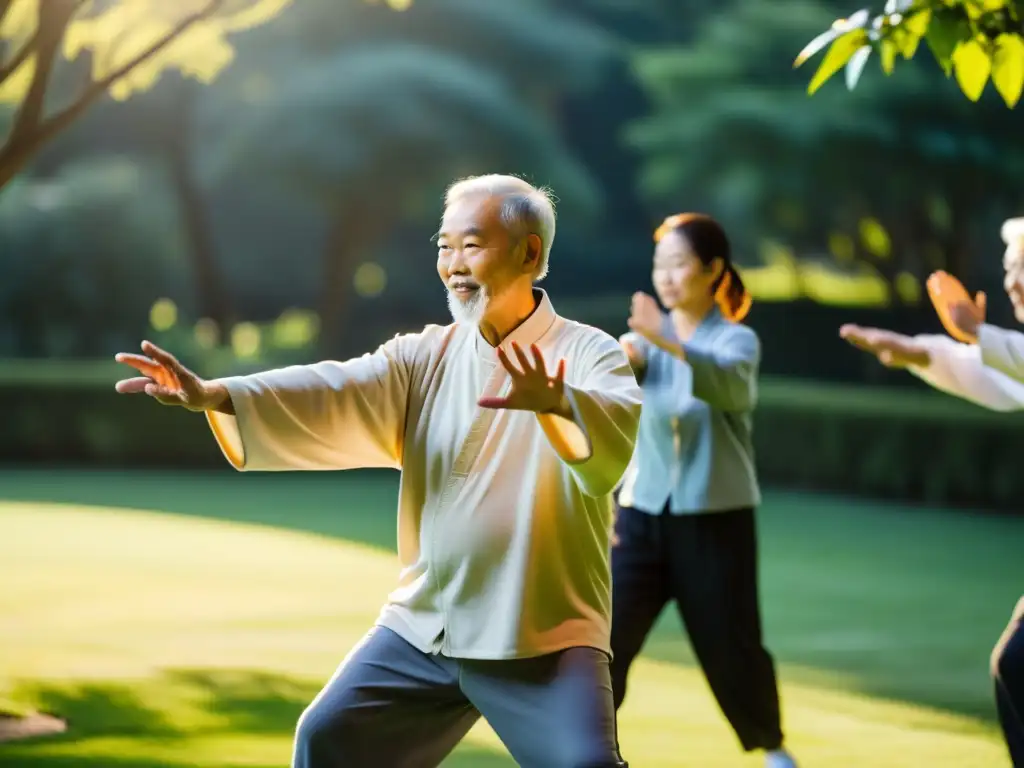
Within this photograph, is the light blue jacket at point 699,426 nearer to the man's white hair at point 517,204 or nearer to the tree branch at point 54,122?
the man's white hair at point 517,204

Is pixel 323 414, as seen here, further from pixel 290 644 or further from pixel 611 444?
pixel 290 644

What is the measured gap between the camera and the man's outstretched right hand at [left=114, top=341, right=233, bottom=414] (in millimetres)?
3424

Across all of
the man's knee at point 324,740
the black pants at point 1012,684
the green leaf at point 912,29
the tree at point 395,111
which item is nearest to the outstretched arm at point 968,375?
the black pants at point 1012,684

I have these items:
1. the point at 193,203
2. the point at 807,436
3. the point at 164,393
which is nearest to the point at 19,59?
the point at 164,393

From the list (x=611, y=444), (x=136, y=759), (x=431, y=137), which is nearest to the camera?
(x=611, y=444)

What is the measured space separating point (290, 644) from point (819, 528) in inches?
242

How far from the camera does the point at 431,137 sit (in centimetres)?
2200

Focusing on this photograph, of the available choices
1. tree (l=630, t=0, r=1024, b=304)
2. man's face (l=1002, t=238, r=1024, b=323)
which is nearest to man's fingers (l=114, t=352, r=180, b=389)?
Result: man's face (l=1002, t=238, r=1024, b=323)

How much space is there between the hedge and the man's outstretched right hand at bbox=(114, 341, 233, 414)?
38.5 feet

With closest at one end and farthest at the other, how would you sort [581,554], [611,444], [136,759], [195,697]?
1. [611,444]
2. [581,554]
3. [136,759]
4. [195,697]

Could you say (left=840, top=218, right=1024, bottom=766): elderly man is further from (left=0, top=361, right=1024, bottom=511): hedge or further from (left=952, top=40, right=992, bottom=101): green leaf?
(left=0, top=361, right=1024, bottom=511): hedge

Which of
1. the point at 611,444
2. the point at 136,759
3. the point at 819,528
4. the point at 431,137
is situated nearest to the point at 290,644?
the point at 136,759

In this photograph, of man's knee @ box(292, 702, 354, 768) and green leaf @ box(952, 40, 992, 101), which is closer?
man's knee @ box(292, 702, 354, 768)

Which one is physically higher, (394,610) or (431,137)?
(431,137)
